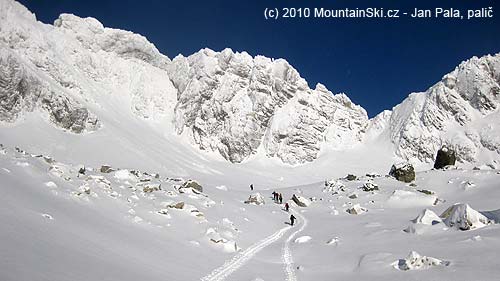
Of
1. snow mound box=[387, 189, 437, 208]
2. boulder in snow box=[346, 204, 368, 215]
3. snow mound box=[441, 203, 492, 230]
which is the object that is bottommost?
snow mound box=[441, 203, 492, 230]

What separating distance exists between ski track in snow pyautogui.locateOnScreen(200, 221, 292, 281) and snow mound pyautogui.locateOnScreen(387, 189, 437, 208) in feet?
73.5

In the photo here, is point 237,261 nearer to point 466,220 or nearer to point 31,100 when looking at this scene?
point 466,220

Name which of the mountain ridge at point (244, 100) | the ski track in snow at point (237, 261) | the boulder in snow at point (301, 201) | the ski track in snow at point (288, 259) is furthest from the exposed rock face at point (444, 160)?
the mountain ridge at point (244, 100)

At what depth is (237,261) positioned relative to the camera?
56.8 ft

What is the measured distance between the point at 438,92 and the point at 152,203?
138970mm

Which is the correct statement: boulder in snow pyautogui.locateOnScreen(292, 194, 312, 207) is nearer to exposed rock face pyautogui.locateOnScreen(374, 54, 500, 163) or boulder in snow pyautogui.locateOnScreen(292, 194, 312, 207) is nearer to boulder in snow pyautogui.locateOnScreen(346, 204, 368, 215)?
boulder in snow pyautogui.locateOnScreen(346, 204, 368, 215)

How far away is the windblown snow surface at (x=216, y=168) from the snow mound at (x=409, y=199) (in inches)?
7.7

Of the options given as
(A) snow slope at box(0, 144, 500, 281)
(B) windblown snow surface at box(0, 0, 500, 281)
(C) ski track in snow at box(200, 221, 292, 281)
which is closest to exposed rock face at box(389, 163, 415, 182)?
(B) windblown snow surface at box(0, 0, 500, 281)

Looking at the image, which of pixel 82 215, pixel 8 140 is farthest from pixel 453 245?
pixel 8 140

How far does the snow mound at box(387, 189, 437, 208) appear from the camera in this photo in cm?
4175

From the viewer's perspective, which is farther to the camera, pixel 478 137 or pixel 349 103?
pixel 349 103

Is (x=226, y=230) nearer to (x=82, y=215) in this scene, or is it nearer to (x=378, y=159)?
(x=82, y=215)

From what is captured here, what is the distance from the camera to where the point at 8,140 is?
3093 inches

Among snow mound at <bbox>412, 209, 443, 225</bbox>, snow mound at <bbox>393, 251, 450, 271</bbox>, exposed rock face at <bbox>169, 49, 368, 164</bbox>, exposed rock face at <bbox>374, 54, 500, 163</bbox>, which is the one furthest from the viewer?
exposed rock face at <bbox>169, 49, 368, 164</bbox>
